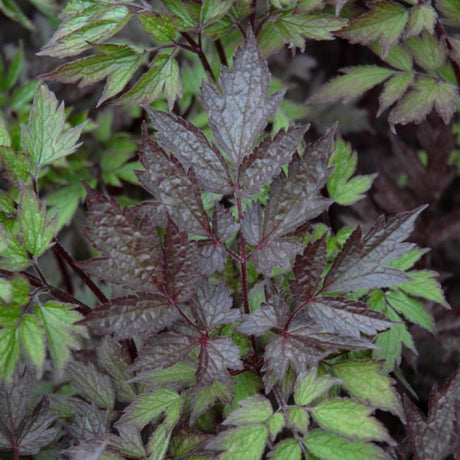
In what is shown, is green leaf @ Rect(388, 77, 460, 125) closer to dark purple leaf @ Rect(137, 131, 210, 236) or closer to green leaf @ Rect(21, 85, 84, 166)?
dark purple leaf @ Rect(137, 131, 210, 236)

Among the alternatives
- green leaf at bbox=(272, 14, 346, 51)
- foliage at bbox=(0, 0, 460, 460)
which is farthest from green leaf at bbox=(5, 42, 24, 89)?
green leaf at bbox=(272, 14, 346, 51)

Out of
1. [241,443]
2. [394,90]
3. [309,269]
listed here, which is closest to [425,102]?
[394,90]

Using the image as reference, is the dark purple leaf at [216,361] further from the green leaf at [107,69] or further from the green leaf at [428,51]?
the green leaf at [428,51]

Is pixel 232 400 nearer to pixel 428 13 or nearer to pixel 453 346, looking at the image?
pixel 453 346

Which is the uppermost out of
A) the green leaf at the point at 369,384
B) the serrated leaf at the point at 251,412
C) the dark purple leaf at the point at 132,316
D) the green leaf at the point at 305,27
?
the green leaf at the point at 305,27

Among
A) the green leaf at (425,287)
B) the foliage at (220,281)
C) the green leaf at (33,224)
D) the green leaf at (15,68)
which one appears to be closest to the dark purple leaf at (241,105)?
the foliage at (220,281)

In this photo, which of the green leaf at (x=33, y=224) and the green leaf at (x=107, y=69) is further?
the green leaf at (x=107, y=69)

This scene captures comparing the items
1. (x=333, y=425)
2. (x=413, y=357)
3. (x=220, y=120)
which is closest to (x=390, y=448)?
(x=333, y=425)
